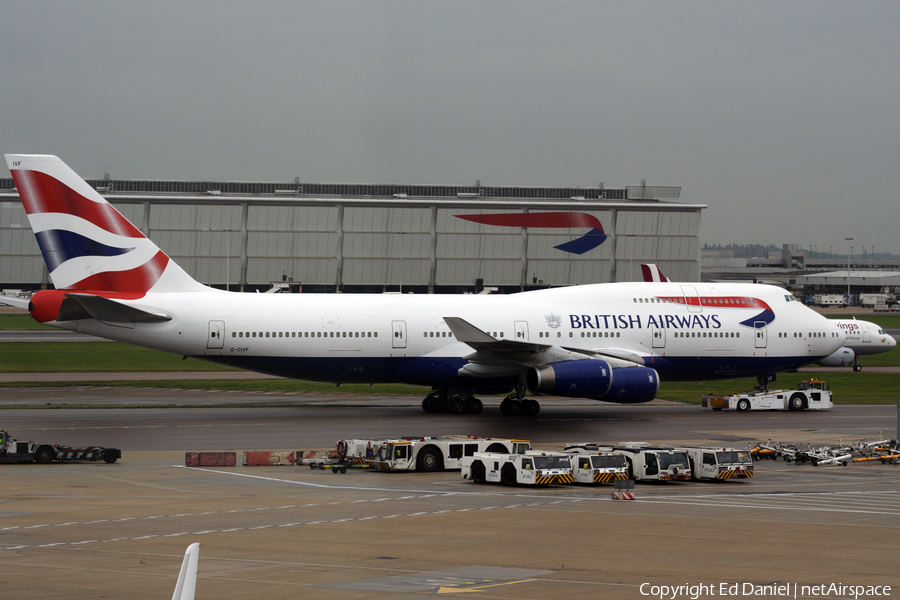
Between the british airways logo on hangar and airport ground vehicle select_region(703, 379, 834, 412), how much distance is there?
7575 cm

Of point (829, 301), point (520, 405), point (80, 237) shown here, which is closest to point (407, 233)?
point (520, 405)

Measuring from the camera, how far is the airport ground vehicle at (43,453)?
3081cm

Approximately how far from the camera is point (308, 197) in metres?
119

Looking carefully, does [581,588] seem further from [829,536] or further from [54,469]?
[54,469]

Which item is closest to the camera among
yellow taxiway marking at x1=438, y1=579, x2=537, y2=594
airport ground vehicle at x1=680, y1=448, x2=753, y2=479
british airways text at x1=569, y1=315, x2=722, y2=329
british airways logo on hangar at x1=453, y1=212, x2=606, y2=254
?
yellow taxiway marking at x1=438, y1=579, x2=537, y2=594

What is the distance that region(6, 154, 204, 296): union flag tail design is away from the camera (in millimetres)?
41750

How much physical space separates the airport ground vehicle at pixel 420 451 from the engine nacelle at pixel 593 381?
10.0 metres

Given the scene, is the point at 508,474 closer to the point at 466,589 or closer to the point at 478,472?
the point at 478,472

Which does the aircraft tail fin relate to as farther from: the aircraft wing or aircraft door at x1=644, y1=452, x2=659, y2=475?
aircraft door at x1=644, y1=452, x2=659, y2=475

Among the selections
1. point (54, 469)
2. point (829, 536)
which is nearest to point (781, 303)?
point (829, 536)

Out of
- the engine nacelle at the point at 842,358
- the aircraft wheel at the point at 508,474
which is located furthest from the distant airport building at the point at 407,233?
the aircraft wheel at the point at 508,474

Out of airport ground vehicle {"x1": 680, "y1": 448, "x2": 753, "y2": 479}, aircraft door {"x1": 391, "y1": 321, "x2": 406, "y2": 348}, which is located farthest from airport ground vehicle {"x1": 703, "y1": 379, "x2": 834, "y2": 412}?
airport ground vehicle {"x1": 680, "y1": 448, "x2": 753, "y2": 479}

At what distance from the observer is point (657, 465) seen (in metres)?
28.2

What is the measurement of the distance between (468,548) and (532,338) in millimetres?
27798
